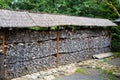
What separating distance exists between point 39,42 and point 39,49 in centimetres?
35

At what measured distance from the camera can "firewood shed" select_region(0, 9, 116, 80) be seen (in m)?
9.79

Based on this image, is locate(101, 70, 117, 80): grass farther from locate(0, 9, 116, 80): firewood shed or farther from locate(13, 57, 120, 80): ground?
locate(0, 9, 116, 80): firewood shed

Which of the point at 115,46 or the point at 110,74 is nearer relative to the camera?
the point at 110,74

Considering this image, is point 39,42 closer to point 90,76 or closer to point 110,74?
point 90,76

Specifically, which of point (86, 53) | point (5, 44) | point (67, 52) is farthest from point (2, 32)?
point (86, 53)

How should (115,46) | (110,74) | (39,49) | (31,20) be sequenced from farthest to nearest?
(115,46) < (110,74) < (39,49) < (31,20)

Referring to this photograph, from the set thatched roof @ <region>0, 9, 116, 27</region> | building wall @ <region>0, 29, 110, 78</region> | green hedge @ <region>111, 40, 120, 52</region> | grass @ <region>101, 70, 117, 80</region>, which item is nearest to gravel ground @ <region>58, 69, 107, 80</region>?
grass @ <region>101, 70, 117, 80</region>

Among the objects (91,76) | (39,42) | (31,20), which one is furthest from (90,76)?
(31,20)

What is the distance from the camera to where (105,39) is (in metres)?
17.3

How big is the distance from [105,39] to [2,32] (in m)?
9.72

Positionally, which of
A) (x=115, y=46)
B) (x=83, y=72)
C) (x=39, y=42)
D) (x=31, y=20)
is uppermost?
(x=31, y=20)

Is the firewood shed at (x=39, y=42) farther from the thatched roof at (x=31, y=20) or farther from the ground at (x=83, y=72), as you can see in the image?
the ground at (x=83, y=72)

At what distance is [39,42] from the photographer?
11.4 m

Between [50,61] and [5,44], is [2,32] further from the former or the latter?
[50,61]
